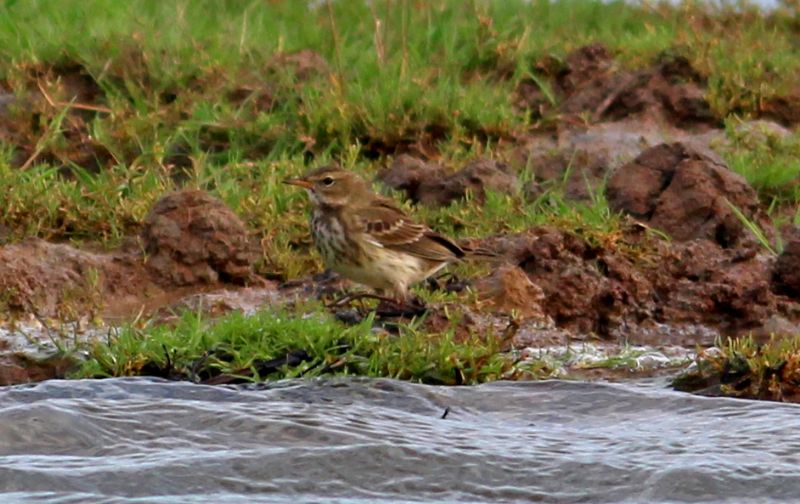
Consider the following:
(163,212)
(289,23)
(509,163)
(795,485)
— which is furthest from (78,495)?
(289,23)

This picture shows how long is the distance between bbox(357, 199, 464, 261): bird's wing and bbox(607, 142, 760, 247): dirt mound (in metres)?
1.35

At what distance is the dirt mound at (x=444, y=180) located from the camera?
1013 centimetres

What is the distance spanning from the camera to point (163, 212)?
9.28 meters

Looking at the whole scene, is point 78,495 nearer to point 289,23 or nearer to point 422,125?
point 422,125

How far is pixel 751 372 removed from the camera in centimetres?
723

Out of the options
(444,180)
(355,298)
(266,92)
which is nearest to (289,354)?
(355,298)

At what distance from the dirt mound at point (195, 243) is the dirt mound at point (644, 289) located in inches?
51.4

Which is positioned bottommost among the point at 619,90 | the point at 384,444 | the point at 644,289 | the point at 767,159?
the point at 384,444

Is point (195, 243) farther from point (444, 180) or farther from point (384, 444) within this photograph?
point (384, 444)

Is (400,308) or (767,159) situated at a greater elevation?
(767,159)

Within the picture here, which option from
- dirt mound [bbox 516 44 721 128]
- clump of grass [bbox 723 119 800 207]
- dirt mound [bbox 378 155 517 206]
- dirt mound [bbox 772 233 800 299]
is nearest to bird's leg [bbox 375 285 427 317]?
dirt mound [bbox 378 155 517 206]

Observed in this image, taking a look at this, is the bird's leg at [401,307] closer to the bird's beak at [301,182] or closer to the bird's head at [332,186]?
the bird's head at [332,186]

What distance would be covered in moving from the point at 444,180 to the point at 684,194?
133 cm

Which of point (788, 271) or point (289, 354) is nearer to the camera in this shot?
point (289, 354)
